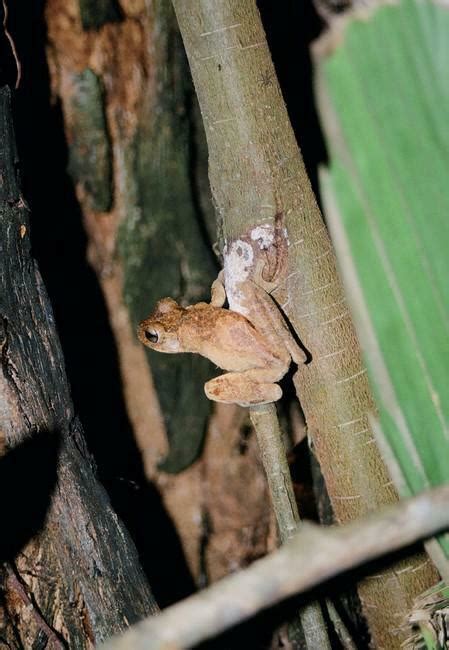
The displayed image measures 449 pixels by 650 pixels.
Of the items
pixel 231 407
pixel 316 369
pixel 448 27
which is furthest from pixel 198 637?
pixel 231 407

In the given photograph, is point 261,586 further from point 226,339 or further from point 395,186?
point 226,339

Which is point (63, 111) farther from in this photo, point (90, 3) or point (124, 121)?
point (90, 3)

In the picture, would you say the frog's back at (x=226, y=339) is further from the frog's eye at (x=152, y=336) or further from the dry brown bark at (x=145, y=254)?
the dry brown bark at (x=145, y=254)

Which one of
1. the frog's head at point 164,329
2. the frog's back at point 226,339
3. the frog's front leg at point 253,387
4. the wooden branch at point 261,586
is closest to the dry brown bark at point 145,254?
the frog's head at point 164,329

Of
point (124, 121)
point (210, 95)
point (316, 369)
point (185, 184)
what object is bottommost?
point (316, 369)

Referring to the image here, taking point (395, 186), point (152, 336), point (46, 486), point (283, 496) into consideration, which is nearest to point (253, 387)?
point (283, 496)
